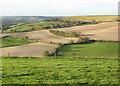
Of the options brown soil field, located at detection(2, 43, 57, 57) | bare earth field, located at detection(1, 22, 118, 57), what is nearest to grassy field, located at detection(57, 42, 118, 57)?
brown soil field, located at detection(2, 43, 57, 57)

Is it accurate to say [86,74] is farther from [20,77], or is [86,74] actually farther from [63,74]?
[20,77]

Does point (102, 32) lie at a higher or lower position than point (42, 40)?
higher

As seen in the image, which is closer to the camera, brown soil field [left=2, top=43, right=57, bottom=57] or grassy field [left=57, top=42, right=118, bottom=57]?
grassy field [left=57, top=42, right=118, bottom=57]

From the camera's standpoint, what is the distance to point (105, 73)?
11.6m

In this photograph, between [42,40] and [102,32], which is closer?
[42,40]

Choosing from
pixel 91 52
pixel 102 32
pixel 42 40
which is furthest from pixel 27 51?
pixel 102 32

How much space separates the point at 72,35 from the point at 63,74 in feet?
135

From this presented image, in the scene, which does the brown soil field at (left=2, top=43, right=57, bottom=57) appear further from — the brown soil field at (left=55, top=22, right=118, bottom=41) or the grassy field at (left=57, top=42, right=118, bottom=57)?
the brown soil field at (left=55, top=22, right=118, bottom=41)

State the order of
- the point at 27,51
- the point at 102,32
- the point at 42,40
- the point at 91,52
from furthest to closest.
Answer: the point at 102,32, the point at 42,40, the point at 27,51, the point at 91,52

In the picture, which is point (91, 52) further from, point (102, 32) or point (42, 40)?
point (102, 32)

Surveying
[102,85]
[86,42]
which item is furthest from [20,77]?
[86,42]

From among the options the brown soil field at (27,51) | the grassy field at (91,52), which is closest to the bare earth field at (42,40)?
the brown soil field at (27,51)

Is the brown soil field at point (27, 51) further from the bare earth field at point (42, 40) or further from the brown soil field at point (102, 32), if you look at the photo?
the brown soil field at point (102, 32)

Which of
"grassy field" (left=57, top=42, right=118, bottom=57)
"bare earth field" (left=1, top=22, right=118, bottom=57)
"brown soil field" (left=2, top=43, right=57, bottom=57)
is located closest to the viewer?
"grassy field" (left=57, top=42, right=118, bottom=57)
